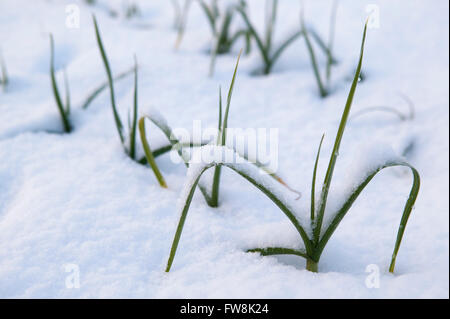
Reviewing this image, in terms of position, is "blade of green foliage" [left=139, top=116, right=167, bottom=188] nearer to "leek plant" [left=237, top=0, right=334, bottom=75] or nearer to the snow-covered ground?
the snow-covered ground

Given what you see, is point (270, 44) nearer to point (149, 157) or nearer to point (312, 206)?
point (149, 157)

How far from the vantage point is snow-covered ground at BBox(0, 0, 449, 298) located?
52cm

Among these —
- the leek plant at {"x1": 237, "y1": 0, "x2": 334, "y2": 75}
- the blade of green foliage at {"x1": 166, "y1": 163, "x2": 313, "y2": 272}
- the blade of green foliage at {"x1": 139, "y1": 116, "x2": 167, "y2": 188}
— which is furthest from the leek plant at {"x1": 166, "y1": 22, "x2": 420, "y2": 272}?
the leek plant at {"x1": 237, "y1": 0, "x2": 334, "y2": 75}

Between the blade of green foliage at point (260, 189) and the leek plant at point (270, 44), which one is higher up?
the leek plant at point (270, 44)

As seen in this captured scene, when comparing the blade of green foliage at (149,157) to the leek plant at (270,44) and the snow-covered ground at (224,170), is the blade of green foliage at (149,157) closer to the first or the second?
the snow-covered ground at (224,170)

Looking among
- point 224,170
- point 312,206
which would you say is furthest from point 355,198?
point 224,170

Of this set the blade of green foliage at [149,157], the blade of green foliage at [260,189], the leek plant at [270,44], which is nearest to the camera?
the blade of green foliage at [260,189]

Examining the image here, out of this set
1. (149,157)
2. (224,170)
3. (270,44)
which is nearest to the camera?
(149,157)

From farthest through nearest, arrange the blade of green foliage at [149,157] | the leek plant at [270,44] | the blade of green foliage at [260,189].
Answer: the leek plant at [270,44] → the blade of green foliage at [149,157] → the blade of green foliage at [260,189]

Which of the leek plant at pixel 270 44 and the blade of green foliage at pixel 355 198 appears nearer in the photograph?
the blade of green foliage at pixel 355 198

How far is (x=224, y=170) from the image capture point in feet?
2.67

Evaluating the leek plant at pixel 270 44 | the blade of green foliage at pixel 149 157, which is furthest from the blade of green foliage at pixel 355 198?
the leek plant at pixel 270 44

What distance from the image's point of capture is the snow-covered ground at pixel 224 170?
0.52m
